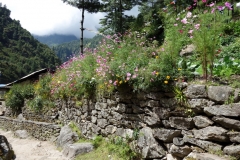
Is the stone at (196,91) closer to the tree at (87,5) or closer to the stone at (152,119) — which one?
the stone at (152,119)

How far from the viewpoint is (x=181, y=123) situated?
4074 millimetres

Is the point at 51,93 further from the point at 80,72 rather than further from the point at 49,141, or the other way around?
the point at 80,72

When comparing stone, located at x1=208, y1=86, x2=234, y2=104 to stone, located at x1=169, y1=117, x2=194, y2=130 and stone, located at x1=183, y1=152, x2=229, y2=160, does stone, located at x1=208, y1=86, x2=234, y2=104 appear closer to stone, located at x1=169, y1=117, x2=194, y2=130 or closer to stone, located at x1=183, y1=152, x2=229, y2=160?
stone, located at x1=169, y1=117, x2=194, y2=130

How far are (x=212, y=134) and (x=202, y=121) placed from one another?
0.28m

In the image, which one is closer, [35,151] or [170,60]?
[170,60]

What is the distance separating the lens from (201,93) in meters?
3.73

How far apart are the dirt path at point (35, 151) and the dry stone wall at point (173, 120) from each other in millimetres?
1814

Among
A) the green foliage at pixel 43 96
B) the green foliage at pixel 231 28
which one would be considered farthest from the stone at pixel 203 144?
the green foliage at pixel 43 96

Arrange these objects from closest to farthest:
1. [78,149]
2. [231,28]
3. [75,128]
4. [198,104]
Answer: [198,104], [78,149], [231,28], [75,128]

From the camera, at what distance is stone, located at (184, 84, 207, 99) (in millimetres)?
3707

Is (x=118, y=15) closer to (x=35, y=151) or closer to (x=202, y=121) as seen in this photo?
(x=35, y=151)

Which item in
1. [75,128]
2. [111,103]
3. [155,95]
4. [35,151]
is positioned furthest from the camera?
[35,151]

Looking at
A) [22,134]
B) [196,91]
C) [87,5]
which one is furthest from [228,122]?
[87,5]

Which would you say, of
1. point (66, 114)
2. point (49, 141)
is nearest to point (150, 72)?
point (66, 114)
